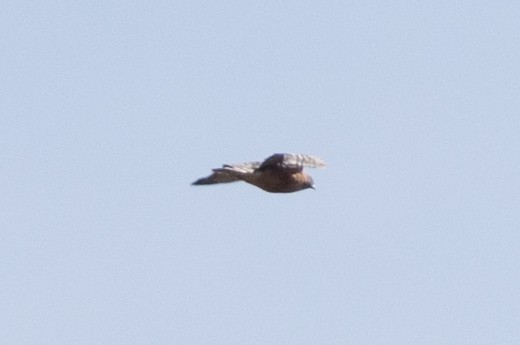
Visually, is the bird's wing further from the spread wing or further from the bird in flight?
the spread wing

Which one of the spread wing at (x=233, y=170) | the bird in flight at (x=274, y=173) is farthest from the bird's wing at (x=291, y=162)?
the spread wing at (x=233, y=170)

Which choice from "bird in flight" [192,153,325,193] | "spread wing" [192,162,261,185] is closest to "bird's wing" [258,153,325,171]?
"bird in flight" [192,153,325,193]

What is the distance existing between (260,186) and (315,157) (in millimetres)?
2323

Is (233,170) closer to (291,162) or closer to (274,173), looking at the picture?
(274,173)

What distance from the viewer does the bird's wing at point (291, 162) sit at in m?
→ 64.0

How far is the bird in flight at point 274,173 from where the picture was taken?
64.2m

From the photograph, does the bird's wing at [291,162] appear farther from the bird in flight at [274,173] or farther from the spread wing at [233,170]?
the spread wing at [233,170]

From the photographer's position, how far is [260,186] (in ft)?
212

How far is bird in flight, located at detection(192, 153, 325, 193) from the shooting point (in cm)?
6419

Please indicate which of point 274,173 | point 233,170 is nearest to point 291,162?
point 274,173

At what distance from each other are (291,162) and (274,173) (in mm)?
683

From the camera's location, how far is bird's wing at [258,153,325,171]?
210ft

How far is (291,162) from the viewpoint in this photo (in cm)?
6494

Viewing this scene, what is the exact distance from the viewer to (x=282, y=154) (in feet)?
210
